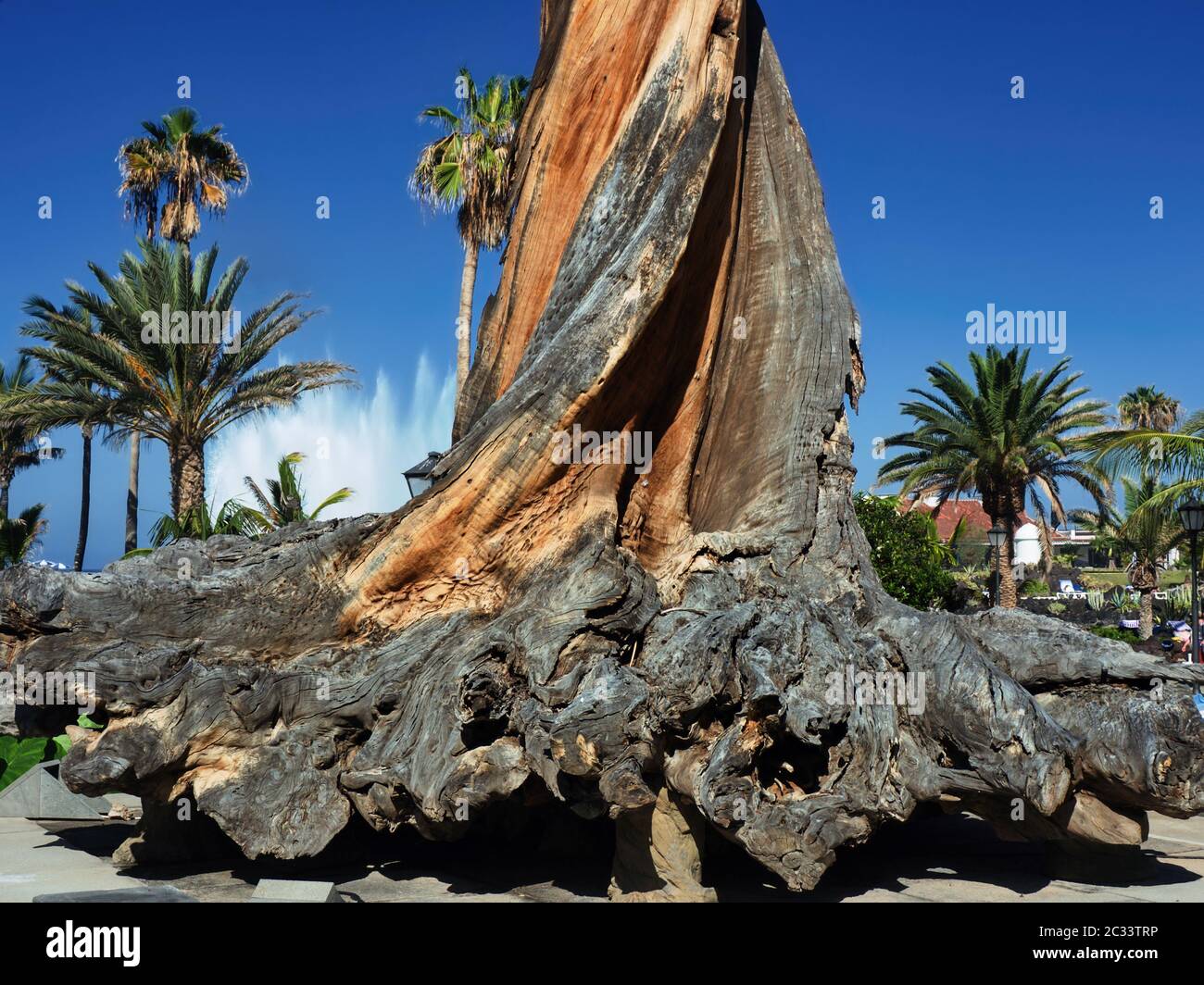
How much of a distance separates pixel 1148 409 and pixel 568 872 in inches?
1940

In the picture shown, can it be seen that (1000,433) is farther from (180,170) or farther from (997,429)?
(180,170)

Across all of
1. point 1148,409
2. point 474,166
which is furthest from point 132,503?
point 1148,409

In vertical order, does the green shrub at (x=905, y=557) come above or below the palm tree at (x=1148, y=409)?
below

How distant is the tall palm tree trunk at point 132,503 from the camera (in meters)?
28.6

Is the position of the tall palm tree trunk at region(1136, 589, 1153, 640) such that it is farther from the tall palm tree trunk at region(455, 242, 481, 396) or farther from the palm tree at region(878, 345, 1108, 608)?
the tall palm tree trunk at region(455, 242, 481, 396)

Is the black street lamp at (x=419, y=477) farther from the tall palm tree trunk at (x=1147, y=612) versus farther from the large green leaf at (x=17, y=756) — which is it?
the tall palm tree trunk at (x=1147, y=612)

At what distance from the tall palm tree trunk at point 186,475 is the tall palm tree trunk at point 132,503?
24.3ft

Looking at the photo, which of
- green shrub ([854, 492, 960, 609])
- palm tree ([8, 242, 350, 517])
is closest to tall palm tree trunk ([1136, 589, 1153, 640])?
green shrub ([854, 492, 960, 609])

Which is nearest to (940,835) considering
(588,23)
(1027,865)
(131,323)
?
(1027,865)

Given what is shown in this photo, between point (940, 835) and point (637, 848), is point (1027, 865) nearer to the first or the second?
point (940, 835)

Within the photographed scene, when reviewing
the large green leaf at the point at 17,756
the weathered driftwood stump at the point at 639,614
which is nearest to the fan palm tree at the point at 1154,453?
the weathered driftwood stump at the point at 639,614

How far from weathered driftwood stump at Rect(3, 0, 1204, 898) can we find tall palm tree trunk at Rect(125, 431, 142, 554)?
68.7 ft

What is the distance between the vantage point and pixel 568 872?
7.40 meters

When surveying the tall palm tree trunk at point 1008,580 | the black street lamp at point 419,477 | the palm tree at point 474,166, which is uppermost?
the palm tree at point 474,166
